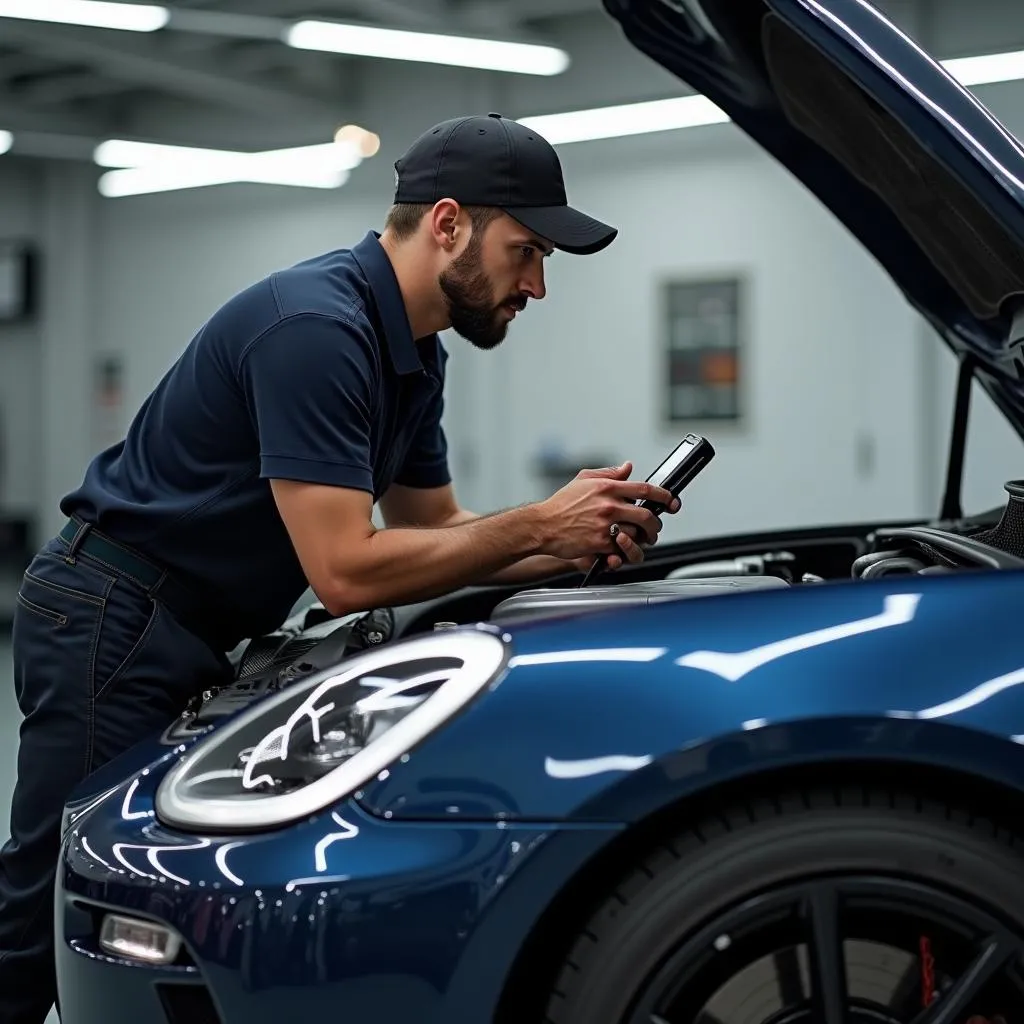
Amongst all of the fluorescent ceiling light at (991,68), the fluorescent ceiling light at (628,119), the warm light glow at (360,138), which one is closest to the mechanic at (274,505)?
the fluorescent ceiling light at (991,68)

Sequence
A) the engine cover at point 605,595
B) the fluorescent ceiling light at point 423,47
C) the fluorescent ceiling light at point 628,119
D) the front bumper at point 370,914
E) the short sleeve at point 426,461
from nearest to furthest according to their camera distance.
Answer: the front bumper at point 370,914 < the engine cover at point 605,595 < the short sleeve at point 426,461 < the fluorescent ceiling light at point 423,47 < the fluorescent ceiling light at point 628,119

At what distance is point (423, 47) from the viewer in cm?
657

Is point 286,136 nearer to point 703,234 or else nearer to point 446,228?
point 703,234

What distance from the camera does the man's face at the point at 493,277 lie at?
Result: 1669mm

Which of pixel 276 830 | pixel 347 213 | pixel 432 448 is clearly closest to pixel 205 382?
pixel 432 448

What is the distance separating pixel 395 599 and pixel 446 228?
1.56 feet

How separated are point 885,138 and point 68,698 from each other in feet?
4.02

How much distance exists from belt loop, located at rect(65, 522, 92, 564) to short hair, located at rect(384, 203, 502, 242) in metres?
0.56

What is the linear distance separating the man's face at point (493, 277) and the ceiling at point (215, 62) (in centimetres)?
519

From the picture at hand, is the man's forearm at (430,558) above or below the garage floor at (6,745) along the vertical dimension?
above

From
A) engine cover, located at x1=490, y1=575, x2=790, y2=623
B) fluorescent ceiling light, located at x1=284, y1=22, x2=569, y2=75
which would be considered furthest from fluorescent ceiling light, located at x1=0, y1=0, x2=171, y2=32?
engine cover, located at x1=490, y1=575, x2=790, y2=623

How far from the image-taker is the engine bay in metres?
1.43

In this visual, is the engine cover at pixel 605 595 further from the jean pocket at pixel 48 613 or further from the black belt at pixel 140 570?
the jean pocket at pixel 48 613

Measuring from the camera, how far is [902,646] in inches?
42.9
